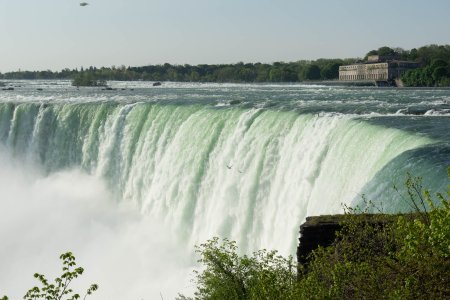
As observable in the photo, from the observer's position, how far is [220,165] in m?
22.5

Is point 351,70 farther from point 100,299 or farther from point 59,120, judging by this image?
point 100,299

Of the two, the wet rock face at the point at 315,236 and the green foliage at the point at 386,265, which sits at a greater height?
the green foliage at the point at 386,265

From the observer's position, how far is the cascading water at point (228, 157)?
16.2 metres

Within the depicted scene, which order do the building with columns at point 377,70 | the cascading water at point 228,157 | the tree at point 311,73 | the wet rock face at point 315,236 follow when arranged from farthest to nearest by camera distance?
the tree at point 311,73
the building with columns at point 377,70
the cascading water at point 228,157
the wet rock face at point 315,236

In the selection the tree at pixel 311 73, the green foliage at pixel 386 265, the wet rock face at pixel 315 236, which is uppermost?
the green foliage at pixel 386 265

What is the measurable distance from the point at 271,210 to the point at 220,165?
12.3ft

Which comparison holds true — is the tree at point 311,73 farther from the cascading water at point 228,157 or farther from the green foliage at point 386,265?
the green foliage at point 386,265

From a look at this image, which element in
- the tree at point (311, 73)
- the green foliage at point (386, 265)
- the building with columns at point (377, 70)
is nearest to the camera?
the green foliage at point (386, 265)

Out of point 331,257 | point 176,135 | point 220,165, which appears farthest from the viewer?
point 176,135

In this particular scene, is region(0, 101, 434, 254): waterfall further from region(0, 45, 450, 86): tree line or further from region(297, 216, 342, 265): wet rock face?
region(0, 45, 450, 86): tree line

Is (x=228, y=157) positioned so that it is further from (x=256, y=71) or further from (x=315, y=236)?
(x=256, y=71)

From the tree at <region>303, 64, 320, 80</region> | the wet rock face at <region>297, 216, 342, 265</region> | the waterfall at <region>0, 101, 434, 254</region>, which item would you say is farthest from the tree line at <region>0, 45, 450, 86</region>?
the wet rock face at <region>297, 216, 342, 265</region>

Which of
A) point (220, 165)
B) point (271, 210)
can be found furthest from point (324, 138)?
point (220, 165)

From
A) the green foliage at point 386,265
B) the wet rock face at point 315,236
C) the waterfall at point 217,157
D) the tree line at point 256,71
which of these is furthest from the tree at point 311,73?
the green foliage at point 386,265
